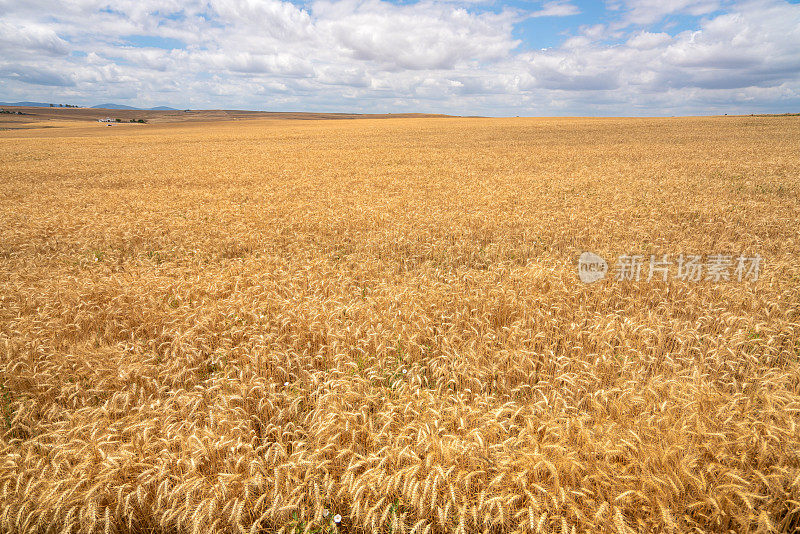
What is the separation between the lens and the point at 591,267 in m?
6.65

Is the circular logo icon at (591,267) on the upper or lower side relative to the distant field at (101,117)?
lower

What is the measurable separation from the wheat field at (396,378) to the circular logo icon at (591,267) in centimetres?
23

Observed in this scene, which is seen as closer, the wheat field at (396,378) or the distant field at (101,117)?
the wheat field at (396,378)

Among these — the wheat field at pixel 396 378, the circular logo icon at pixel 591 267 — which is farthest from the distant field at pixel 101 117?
the circular logo icon at pixel 591 267

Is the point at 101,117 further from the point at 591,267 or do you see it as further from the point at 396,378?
the point at 396,378

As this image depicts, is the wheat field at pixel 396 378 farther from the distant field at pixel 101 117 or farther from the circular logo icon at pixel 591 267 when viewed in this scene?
the distant field at pixel 101 117

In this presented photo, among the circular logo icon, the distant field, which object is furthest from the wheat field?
the distant field

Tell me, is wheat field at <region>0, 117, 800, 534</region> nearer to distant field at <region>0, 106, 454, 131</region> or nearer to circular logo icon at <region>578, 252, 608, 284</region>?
circular logo icon at <region>578, 252, 608, 284</region>

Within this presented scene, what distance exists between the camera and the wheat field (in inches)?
96.0

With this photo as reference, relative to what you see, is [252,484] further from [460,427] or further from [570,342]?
[570,342]

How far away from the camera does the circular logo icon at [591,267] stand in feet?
20.3

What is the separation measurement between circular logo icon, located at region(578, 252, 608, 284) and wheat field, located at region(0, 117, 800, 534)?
0.23 m

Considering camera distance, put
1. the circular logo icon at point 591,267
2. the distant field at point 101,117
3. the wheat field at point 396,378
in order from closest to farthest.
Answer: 1. the wheat field at point 396,378
2. the circular logo icon at point 591,267
3. the distant field at point 101,117

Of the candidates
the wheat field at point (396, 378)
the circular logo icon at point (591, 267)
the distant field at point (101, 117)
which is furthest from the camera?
the distant field at point (101, 117)
